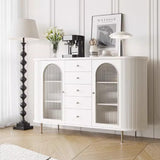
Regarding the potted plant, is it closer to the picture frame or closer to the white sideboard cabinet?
the white sideboard cabinet

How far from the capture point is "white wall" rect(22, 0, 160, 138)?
3727mm

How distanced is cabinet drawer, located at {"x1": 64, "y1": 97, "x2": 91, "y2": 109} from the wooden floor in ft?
1.30

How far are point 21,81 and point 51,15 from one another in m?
1.07

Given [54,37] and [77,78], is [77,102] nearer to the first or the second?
[77,78]

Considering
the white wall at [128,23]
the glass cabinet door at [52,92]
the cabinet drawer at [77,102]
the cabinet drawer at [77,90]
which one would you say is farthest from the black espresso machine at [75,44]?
the cabinet drawer at [77,102]

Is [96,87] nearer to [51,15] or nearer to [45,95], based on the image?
[45,95]

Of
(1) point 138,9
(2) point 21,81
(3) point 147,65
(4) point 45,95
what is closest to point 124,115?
(3) point 147,65

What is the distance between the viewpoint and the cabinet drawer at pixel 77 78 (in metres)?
3.69

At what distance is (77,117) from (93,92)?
38cm

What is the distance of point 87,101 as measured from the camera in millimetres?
3693

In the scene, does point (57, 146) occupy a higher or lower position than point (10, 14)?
lower

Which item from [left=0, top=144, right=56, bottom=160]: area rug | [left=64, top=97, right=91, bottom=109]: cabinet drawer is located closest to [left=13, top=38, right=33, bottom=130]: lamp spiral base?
[left=64, top=97, right=91, bottom=109]: cabinet drawer

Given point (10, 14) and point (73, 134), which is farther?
point (10, 14)

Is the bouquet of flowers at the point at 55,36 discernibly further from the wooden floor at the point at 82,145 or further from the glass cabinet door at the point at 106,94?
the wooden floor at the point at 82,145
